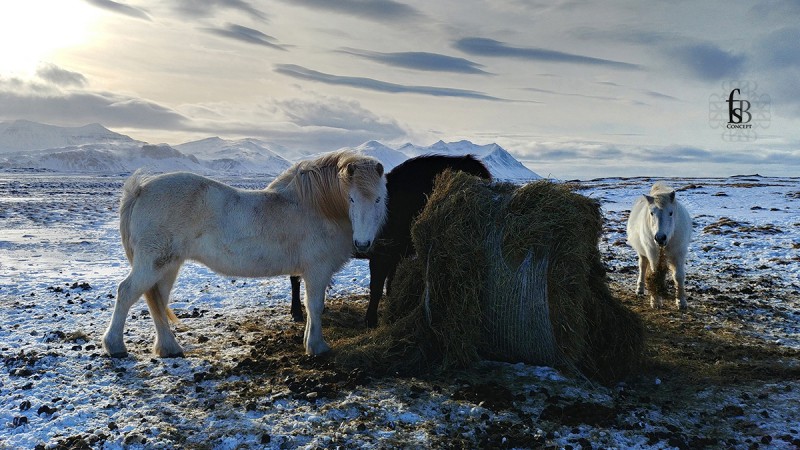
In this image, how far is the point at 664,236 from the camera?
8.55m

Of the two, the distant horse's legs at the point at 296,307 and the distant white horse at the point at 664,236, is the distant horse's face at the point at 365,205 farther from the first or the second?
the distant white horse at the point at 664,236

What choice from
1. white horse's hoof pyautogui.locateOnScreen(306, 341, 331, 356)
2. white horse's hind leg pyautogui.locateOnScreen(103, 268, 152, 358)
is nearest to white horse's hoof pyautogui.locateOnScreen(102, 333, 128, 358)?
white horse's hind leg pyautogui.locateOnScreen(103, 268, 152, 358)

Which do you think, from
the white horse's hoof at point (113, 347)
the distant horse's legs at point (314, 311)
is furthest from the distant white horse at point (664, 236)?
the white horse's hoof at point (113, 347)

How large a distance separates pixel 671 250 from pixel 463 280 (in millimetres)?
5401

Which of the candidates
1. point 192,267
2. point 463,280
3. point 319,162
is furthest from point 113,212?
point 463,280

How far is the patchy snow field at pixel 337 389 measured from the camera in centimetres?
420

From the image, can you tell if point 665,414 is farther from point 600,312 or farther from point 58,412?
point 58,412

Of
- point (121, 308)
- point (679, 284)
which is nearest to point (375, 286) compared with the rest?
point (121, 308)

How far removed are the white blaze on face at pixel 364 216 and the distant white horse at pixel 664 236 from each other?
529cm

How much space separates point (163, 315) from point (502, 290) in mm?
4118

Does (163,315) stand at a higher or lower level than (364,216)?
lower

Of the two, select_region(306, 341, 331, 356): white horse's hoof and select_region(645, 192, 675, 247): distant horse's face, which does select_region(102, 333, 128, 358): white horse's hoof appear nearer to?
select_region(306, 341, 331, 356): white horse's hoof

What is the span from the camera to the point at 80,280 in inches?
388

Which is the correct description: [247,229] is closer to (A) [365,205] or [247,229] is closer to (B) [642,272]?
(A) [365,205]
